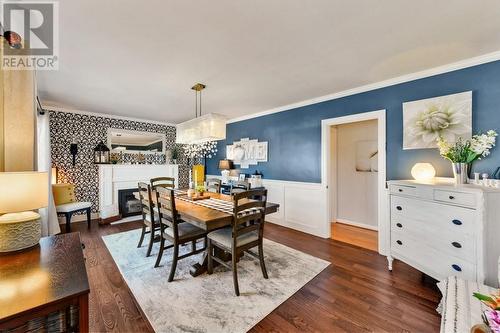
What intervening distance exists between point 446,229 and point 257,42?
8.37 ft

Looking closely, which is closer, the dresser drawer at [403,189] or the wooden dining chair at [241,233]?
the wooden dining chair at [241,233]

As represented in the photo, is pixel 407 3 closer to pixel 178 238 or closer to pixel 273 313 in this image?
pixel 273 313

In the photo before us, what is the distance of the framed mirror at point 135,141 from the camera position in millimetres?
5127

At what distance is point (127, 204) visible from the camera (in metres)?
5.11

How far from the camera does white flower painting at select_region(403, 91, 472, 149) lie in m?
2.42

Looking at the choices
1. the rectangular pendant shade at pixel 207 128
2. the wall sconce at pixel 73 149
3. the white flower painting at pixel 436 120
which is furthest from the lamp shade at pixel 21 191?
the wall sconce at pixel 73 149

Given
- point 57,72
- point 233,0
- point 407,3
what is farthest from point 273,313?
point 57,72

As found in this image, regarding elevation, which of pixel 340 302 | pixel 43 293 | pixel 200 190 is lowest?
pixel 340 302

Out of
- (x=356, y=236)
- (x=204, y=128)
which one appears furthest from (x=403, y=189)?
(x=204, y=128)

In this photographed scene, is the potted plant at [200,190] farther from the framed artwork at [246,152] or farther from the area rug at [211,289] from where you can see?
the framed artwork at [246,152]

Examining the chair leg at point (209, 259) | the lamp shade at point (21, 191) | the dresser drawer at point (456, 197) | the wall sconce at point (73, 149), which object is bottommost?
Answer: the chair leg at point (209, 259)

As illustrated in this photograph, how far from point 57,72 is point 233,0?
261 cm

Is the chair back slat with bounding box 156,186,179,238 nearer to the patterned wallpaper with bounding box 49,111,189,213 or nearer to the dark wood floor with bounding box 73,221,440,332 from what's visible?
the dark wood floor with bounding box 73,221,440,332

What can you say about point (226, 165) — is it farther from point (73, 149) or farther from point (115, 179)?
point (73, 149)
